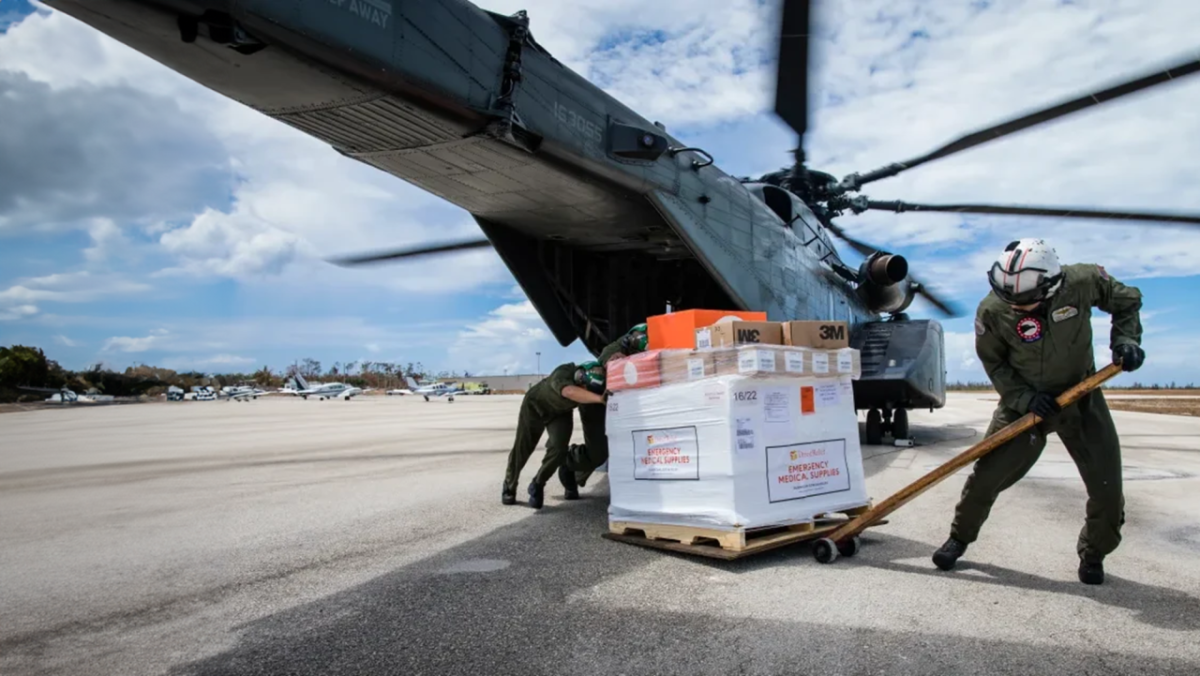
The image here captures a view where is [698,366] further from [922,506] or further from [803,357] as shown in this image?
[922,506]

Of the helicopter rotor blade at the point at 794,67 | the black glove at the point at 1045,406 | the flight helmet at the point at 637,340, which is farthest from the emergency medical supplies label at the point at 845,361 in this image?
the helicopter rotor blade at the point at 794,67

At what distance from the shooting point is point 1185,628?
3230 millimetres

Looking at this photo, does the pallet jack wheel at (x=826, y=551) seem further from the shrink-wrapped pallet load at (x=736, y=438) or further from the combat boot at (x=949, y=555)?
the combat boot at (x=949, y=555)

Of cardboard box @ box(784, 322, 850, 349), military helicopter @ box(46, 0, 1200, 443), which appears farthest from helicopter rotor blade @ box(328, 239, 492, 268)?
cardboard box @ box(784, 322, 850, 349)

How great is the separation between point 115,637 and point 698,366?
338 cm

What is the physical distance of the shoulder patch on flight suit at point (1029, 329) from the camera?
13.6 feet

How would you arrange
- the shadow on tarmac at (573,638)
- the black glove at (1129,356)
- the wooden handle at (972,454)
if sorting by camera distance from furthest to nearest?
the wooden handle at (972,454)
the black glove at (1129,356)
the shadow on tarmac at (573,638)

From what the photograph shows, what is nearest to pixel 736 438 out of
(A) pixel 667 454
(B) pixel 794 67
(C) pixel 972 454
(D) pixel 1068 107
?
(A) pixel 667 454

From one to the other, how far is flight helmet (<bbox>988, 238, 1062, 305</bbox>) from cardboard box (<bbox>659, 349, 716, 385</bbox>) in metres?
1.71

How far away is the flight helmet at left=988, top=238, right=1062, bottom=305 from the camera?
3945 mm

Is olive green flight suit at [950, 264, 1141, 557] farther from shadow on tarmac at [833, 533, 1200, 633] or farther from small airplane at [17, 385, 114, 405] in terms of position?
small airplane at [17, 385, 114, 405]

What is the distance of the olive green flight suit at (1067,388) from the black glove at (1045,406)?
7cm

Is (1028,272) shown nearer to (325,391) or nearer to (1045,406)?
(1045,406)

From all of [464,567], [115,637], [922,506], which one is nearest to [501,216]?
[464,567]
